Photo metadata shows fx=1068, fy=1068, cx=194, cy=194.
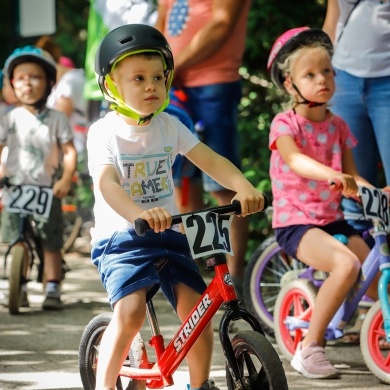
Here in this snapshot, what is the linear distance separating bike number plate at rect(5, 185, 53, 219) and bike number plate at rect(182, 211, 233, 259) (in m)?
3.41

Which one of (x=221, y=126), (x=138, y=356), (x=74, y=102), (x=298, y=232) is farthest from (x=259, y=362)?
(x=74, y=102)

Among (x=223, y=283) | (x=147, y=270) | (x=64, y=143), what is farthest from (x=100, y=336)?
(x=64, y=143)

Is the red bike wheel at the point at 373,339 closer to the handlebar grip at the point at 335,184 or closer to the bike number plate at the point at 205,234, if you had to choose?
the handlebar grip at the point at 335,184

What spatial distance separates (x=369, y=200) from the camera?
17.4 feet

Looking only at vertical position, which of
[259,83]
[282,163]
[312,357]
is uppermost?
[259,83]

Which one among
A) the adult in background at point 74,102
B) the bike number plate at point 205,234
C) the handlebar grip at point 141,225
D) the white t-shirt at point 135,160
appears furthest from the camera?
the adult in background at point 74,102

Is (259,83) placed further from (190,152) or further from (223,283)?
(223,283)

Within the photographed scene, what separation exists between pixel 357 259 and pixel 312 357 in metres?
0.54

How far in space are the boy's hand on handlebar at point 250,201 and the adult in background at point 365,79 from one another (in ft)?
6.33

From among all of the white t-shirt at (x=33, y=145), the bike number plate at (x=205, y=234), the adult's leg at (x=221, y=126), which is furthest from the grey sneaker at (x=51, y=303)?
the bike number plate at (x=205, y=234)

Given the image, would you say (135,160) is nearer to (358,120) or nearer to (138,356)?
(138,356)

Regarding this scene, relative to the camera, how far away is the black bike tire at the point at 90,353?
4.61m

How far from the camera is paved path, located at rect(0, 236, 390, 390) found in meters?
5.21

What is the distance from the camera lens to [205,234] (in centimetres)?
406
